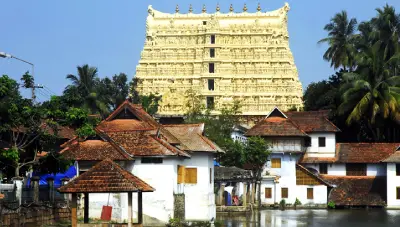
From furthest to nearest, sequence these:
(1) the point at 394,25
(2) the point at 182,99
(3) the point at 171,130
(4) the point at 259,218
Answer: (2) the point at 182,99 < (1) the point at 394,25 < (4) the point at 259,218 < (3) the point at 171,130

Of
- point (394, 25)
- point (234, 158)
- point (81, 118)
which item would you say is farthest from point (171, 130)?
point (394, 25)

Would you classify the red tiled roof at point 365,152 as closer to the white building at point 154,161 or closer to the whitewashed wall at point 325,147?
the whitewashed wall at point 325,147

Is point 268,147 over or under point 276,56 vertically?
under

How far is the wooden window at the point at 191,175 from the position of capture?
1900 inches

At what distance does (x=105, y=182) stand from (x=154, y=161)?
27.3 ft

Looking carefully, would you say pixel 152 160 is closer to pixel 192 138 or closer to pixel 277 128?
pixel 192 138

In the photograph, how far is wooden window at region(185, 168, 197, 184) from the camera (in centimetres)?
4825

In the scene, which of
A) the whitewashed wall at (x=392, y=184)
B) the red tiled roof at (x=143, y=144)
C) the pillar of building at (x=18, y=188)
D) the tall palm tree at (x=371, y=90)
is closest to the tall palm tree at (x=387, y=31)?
the tall palm tree at (x=371, y=90)

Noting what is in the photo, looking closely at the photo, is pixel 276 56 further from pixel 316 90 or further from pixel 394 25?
pixel 394 25

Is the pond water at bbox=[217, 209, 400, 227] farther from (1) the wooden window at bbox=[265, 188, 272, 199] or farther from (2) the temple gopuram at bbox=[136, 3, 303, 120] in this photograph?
(2) the temple gopuram at bbox=[136, 3, 303, 120]

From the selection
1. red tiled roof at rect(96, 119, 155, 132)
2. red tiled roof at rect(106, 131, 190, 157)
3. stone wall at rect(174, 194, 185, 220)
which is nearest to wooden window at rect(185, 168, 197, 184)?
stone wall at rect(174, 194, 185, 220)

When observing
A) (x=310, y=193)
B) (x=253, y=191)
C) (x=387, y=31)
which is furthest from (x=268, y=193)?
(x=387, y=31)

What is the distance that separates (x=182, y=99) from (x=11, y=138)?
6737 centimetres

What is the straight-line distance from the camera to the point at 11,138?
143 feet
